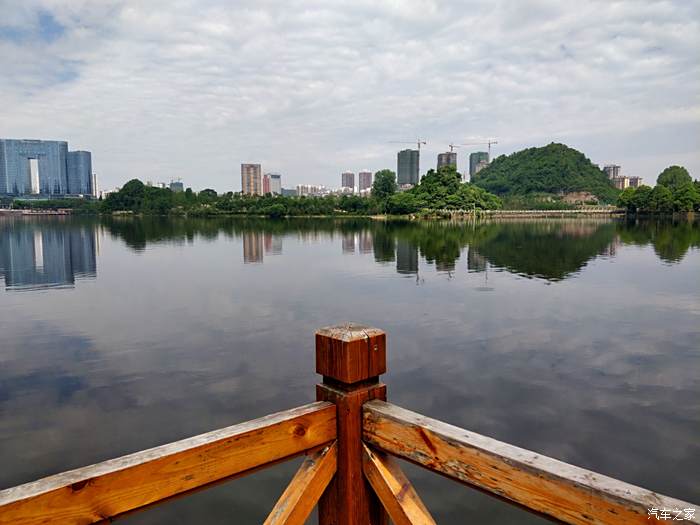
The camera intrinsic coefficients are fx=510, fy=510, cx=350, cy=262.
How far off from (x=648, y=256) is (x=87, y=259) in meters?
42.4

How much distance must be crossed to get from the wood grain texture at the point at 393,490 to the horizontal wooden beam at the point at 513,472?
Result: 0.37ft

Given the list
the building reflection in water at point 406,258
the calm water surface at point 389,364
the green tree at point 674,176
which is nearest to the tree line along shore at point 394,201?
the green tree at point 674,176

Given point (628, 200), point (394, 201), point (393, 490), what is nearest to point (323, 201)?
point (394, 201)

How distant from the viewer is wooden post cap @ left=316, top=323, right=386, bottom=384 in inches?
91.0

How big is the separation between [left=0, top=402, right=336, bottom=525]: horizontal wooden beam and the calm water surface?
5.28 m

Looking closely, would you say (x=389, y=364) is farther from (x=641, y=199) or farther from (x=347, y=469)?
(x=641, y=199)

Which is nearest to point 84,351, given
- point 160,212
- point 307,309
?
point 307,309

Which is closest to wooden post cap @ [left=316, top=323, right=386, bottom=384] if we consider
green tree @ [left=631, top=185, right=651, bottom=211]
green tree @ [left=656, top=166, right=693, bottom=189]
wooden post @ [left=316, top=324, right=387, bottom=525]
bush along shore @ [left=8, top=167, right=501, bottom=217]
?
wooden post @ [left=316, top=324, right=387, bottom=525]

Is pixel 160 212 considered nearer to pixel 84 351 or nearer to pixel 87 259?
pixel 87 259

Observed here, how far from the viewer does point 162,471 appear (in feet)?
6.42

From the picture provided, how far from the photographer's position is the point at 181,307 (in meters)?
20.5

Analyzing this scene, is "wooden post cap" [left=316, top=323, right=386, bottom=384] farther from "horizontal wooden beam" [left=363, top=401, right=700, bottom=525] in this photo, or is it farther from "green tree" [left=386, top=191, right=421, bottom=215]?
"green tree" [left=386, top=191, right=421, bottom=215]

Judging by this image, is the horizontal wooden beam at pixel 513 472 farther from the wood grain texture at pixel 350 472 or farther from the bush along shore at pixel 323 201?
the bush along shore at pixel 323 201

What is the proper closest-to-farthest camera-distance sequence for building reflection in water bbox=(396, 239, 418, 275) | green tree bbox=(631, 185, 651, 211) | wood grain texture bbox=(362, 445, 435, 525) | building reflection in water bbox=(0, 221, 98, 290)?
1. wood grain texture bbox=(362, 445, 435, 525)
2. building reflection in water bbox=(0, 221, 98, 290)
3. building reflection in water bbox=(396, 239, 418, 275)
4. green tree bbox=(631, 185, 651, 211)
